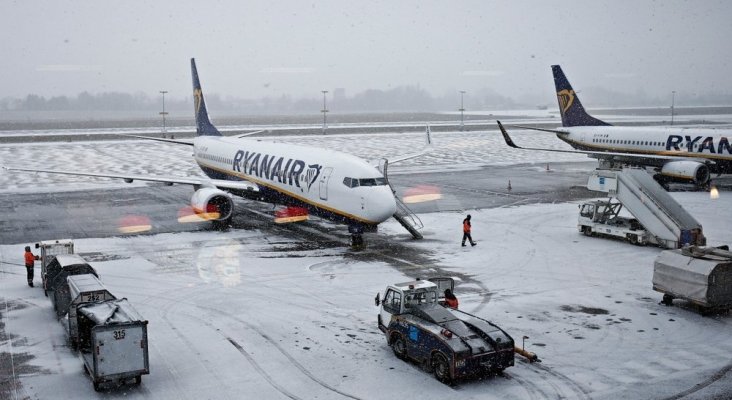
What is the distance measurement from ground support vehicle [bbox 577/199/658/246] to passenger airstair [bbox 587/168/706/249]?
0.70 meters

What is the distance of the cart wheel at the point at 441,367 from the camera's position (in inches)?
651

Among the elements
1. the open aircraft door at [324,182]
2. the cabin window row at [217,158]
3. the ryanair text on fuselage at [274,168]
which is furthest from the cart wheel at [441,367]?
the cabin window row at [217,158]

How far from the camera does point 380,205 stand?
3055cm

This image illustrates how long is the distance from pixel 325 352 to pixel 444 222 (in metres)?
22.2

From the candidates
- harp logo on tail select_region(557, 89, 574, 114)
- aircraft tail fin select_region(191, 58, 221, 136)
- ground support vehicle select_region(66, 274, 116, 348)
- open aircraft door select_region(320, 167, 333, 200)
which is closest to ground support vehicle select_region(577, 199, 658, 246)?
open aircraft door select_region(320, 167, 333, 200)

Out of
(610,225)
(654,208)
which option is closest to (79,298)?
(654,208)

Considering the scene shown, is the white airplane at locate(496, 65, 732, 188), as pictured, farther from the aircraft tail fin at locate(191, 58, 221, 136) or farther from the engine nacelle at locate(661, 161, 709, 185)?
the aircraft tail fin at locate(191, 58, 221, 136)

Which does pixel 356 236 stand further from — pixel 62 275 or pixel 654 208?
pixel 654 208

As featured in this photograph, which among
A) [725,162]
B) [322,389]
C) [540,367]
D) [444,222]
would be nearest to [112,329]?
[322,389]

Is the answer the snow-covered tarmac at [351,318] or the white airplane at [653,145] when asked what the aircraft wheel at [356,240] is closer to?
the snow-covered tarmac at [351,318]

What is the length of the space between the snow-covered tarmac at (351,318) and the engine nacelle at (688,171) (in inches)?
489

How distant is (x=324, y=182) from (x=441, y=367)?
56.8ft

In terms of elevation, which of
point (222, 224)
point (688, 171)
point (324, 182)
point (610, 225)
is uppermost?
point (324, 182)

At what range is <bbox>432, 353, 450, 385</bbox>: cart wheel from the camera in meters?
16.5
